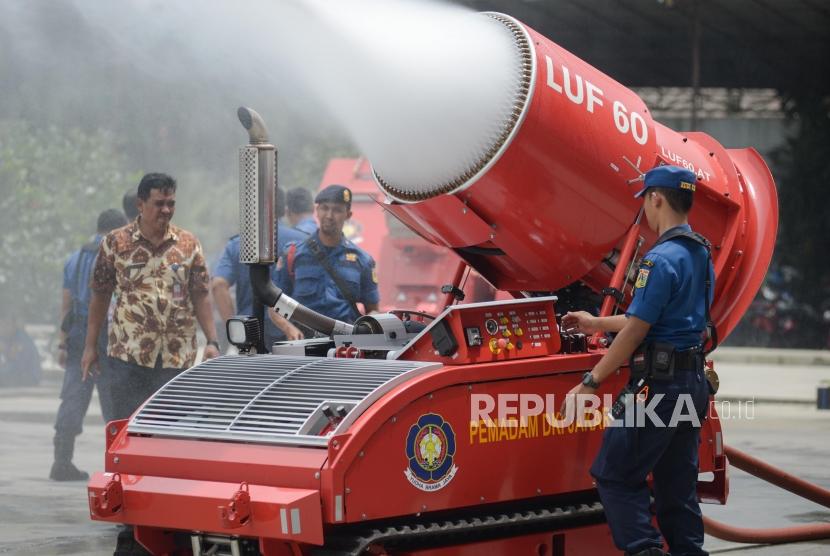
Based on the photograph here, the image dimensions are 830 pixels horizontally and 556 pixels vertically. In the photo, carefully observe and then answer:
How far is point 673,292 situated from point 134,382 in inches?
152

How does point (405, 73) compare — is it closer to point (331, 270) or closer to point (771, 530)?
point (331, 270)

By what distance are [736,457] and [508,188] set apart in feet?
7.43

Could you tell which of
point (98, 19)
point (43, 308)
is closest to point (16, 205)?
point (43, 308)

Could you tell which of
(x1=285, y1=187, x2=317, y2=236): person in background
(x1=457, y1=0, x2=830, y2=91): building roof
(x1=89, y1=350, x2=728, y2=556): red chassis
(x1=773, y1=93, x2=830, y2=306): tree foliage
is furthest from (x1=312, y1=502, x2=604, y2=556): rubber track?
(x1=773, y1=93, x2=830, y2=306): tree foliage

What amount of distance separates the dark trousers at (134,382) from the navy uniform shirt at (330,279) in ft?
2.97

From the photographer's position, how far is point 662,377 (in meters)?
6.11

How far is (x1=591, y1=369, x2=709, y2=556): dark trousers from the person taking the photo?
6027mm

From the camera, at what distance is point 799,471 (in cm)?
1102

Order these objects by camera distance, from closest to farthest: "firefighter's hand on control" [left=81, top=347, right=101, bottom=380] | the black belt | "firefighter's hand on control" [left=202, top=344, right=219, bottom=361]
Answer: the black belt → "firefighter's hand on control" [left=202, top=344, right=219, bottom=361] → "firefighter's hand on control" [left=81, top=347, right=101, bottom=380]

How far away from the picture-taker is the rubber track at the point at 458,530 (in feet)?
18.5

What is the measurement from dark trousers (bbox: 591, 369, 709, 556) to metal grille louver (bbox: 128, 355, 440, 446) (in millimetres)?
867

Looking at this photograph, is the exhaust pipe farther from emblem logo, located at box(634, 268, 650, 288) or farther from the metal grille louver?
emblem logo, located at box(634, 268, 650, 288)

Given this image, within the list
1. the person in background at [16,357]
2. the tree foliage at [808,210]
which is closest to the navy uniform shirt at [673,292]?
the person in background at [16,357]

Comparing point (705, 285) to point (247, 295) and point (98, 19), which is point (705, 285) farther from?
point (98, 19)
